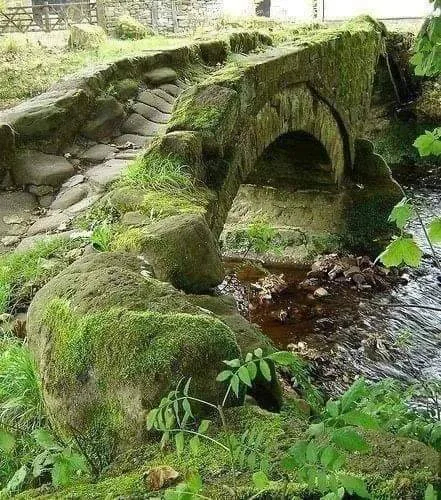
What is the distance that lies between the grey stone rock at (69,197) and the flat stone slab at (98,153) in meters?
0.77

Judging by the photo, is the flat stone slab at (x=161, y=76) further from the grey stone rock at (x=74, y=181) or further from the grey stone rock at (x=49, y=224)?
the grey stone rock at (x=49, y=224)

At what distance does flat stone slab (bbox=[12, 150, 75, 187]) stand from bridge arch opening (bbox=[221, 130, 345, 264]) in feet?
13.7

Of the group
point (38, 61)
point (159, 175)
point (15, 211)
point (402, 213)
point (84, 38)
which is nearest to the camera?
point (402, 213)

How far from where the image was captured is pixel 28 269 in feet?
14.0

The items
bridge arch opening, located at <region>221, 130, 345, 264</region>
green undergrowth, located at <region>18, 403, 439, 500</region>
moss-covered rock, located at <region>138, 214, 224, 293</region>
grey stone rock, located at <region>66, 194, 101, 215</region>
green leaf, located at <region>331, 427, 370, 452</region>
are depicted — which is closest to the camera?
green leaf, located at <region>331, 427, 370, 452</region>

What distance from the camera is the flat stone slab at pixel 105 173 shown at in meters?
5.84

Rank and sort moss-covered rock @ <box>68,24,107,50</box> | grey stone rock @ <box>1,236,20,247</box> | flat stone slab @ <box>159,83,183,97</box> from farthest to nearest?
moss-covered rock @ <box>68,24,107,50</box>
flat stone slab @ <box>159,83,183,97</box>
grey stone rock @ <box>1,236,20,247</box>

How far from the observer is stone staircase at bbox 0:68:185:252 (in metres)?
5.18

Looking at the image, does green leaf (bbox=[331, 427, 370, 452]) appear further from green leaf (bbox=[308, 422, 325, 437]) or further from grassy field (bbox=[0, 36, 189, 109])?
grassy field (bbox=[0, 36, 189, 109])

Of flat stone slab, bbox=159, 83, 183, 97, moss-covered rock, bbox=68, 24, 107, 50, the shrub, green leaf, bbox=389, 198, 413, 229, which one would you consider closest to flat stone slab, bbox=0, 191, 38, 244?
flat stone slab, bbox=159, 83, 183, 97

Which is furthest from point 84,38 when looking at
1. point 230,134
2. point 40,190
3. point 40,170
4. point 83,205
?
point 83,205

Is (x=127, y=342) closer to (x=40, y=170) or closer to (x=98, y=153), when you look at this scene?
(x=40, y=170)

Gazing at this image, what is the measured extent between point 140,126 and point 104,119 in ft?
1.42

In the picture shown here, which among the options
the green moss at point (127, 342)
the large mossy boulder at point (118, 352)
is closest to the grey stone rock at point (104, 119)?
the large mossy boulder at point (118, 352)
